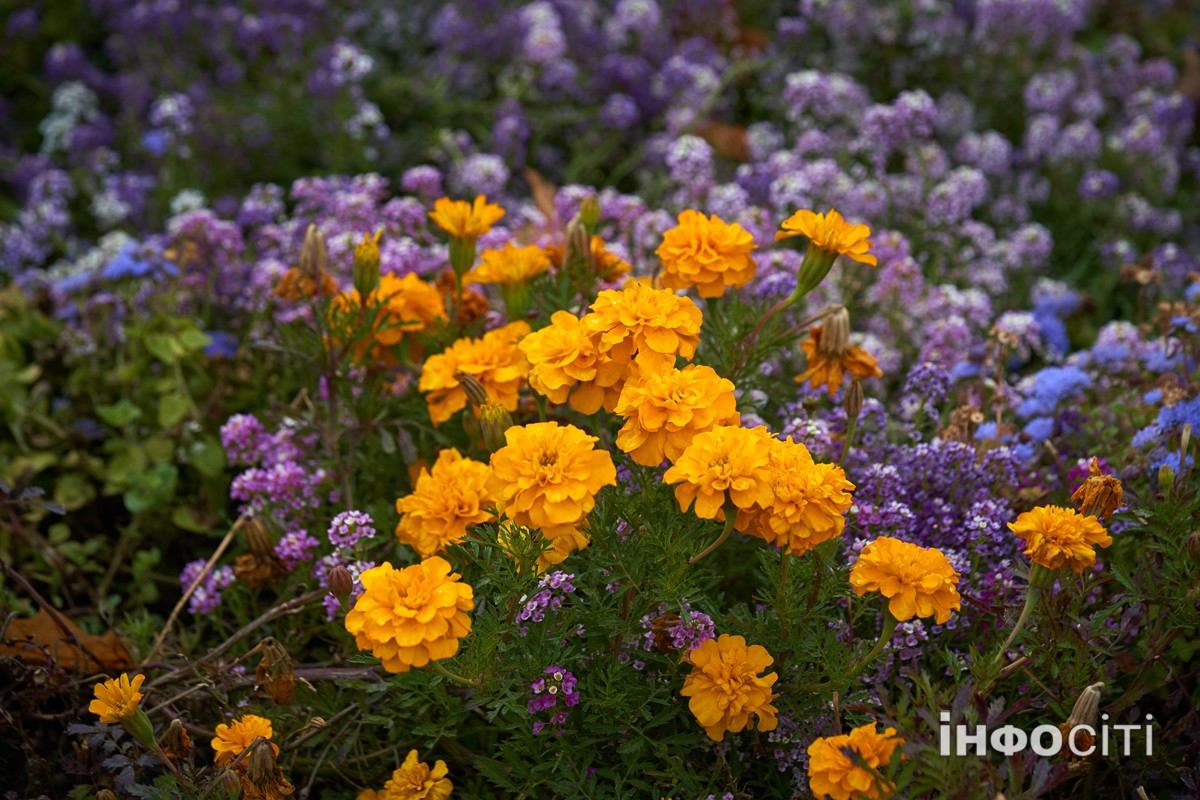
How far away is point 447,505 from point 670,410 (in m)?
0.40

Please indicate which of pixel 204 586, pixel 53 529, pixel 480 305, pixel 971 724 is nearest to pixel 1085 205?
pixel 480 305

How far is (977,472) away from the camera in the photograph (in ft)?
6.52

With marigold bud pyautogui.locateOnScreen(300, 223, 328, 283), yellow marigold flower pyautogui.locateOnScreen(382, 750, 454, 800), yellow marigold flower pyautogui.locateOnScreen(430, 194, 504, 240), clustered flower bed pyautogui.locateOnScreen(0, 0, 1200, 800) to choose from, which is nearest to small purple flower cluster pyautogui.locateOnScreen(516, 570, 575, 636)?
clustered flower bed pyautogui.locateOnScreen(0, 0, 1200, 800)

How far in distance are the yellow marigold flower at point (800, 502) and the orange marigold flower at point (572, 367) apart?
27cm

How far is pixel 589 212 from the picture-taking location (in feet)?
6.86

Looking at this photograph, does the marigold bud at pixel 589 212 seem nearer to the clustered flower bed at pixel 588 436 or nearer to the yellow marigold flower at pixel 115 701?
the clustered flower bed at pixel 588 436

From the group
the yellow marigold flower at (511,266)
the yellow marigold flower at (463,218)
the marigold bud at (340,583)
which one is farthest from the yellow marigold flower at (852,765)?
the yellow marigold flower at (463,218)

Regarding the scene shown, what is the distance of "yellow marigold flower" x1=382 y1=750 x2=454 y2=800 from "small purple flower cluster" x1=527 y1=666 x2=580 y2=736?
168 millimetres

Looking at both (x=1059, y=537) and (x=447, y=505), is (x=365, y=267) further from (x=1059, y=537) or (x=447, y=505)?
(x=1059, y=537)

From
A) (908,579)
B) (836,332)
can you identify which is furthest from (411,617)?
(836,332)

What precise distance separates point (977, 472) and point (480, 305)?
1.01 meters

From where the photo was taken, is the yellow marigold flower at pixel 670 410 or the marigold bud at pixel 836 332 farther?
the marigold bud at pixel 836 332

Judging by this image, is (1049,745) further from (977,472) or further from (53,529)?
(53,529)

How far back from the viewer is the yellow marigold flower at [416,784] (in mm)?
1569
